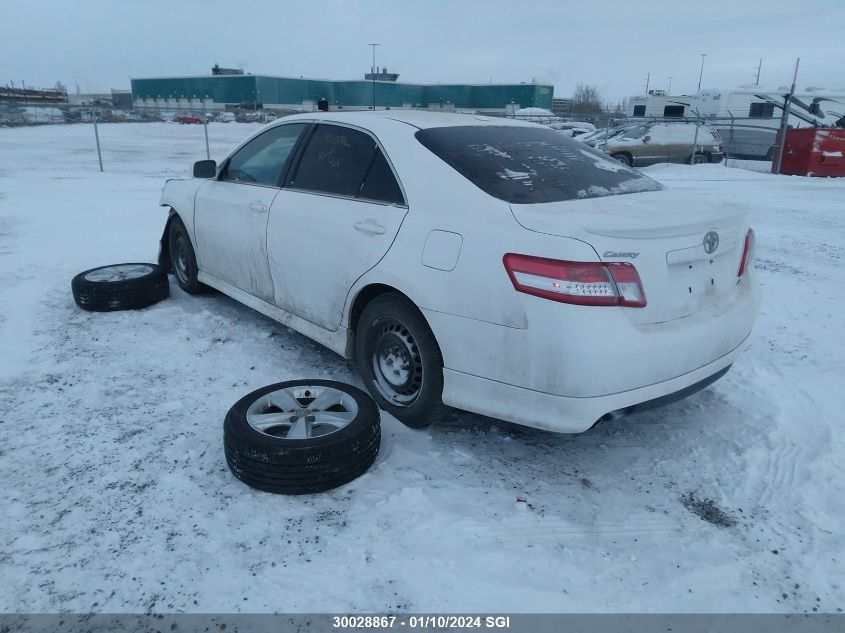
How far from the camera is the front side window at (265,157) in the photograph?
4273 mm

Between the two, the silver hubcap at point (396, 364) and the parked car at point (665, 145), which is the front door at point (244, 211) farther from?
the parked car at point (665, 145)

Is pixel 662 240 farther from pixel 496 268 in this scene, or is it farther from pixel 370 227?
pixel 370 227

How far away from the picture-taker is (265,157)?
14.8 feet

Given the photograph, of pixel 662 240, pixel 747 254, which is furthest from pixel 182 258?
pixel 747 254

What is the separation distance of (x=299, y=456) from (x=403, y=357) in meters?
0.84

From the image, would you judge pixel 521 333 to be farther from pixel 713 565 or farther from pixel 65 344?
pixel 65 344

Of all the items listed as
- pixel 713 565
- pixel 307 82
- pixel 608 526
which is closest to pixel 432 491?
pixel 608 526

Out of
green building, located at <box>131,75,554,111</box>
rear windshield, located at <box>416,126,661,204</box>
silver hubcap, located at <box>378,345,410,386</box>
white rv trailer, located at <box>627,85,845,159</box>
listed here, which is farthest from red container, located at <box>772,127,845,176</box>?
green building, located at <box>131,75,554,111</box>

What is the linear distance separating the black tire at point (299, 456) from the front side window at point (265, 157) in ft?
6.71

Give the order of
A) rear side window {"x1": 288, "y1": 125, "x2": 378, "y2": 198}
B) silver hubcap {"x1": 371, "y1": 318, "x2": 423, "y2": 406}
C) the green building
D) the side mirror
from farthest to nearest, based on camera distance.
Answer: the green building
the side mirror
rear side window {"x1": 288, "y1": 125, "x2": 378, "y2": 198}
silver hubcap {"x1": 371, "y1": 318, "x2": 423, "y2": 406}

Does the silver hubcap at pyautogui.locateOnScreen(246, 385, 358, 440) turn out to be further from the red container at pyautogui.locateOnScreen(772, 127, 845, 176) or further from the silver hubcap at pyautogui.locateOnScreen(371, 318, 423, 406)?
the red container at pyautogui.locateOnScreen(772, 127, 845, 176)

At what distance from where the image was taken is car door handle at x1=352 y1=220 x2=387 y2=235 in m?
3.27

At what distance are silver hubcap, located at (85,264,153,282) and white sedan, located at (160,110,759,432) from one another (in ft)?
6.21

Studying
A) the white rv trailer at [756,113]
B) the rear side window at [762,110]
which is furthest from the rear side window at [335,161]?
the rear side window at [762,110]
